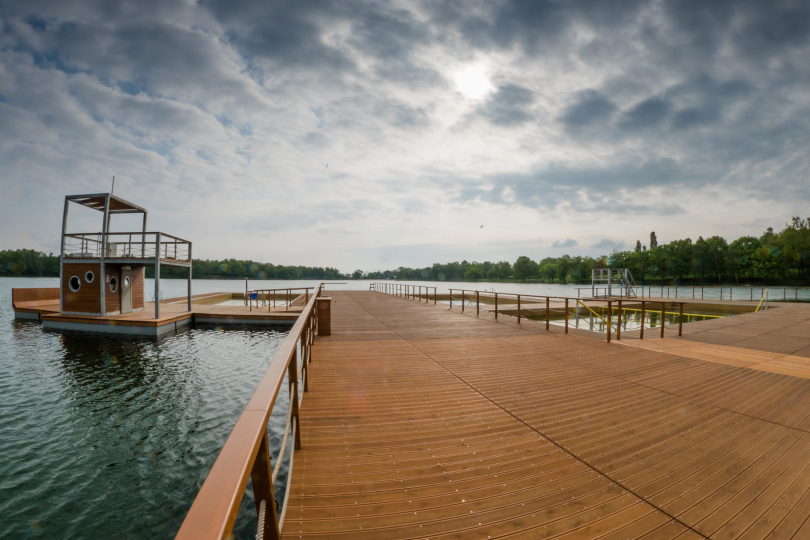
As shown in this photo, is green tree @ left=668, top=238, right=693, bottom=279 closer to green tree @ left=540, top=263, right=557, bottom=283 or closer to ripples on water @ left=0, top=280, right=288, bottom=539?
green tree @ left=540, top=263, right=557, bottom=283

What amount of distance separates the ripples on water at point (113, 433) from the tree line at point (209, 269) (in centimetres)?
5547

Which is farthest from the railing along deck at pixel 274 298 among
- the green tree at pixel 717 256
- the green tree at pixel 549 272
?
the green tree at pixel 549 272

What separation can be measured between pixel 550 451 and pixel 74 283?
2282 centimetres

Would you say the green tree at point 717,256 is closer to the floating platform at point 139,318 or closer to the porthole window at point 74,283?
the floating platform at point 139,318

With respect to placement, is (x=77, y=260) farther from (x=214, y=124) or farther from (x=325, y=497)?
(x=325, y=497)

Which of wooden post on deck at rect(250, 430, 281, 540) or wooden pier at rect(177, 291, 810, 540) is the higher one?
wooden post on deck at rect(250, 430, 281, 540)

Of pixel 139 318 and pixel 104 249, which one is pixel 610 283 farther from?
pixel 104 249

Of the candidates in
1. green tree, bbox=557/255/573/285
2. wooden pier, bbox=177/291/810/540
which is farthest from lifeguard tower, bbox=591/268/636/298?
green tree, bbox=557/255/573/285

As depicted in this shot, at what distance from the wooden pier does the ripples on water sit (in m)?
1.54

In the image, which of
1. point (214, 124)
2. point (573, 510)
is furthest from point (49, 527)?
point (214, 124)

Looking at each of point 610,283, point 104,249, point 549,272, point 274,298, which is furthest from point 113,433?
point 549,272

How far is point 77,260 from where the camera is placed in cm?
1622

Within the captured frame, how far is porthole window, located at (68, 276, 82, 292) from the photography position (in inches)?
642

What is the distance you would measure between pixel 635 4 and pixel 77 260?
26.8 meters
